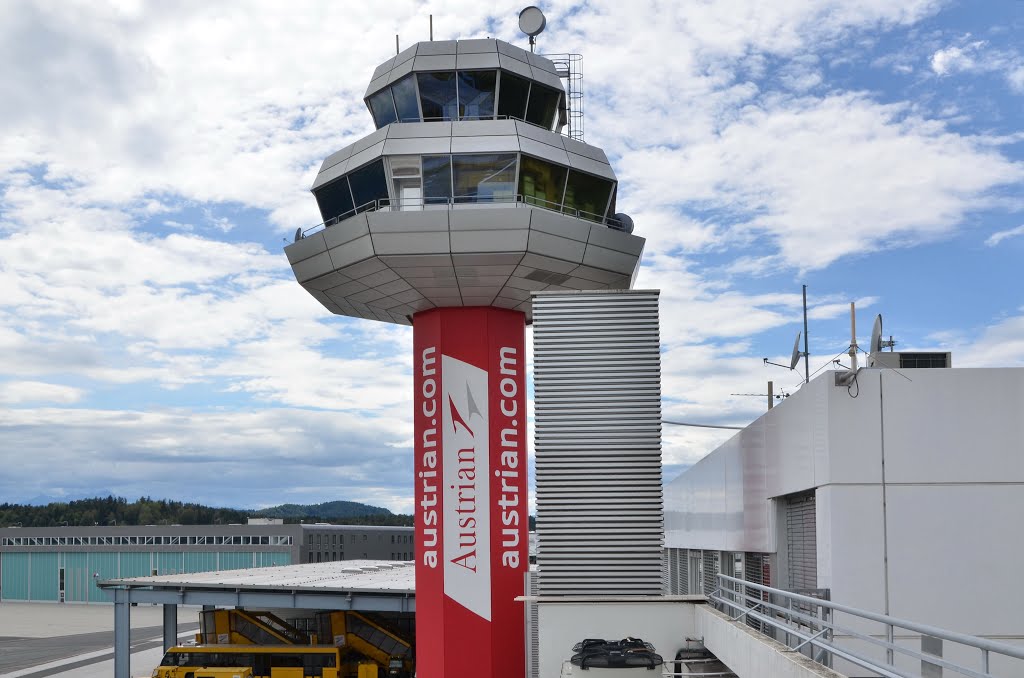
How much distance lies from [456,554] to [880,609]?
14.2m

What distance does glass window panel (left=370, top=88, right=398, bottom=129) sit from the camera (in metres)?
28.1

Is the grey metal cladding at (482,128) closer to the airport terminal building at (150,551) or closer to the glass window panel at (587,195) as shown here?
the glass window panel at (587,195)

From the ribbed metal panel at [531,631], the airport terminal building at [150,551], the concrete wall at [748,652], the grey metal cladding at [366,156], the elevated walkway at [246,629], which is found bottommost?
the airport terminal building at [150,551]

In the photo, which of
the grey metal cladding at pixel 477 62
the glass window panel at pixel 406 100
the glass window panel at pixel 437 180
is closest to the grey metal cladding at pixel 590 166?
the grey metal cladding at pixel 477 62

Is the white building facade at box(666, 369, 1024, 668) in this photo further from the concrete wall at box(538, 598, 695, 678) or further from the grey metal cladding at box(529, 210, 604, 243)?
the grey metal cladding at box(529, 210, 604, 243)

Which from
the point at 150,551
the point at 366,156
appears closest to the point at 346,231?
the point at 366,156

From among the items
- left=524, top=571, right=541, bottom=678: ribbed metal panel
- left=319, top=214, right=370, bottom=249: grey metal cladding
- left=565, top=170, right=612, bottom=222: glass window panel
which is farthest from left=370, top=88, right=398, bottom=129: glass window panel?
left=524, top=571, right=541, bottom=678: ribbed metal panel

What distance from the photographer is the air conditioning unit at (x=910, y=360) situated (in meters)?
15.6

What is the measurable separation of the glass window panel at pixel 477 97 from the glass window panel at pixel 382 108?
2024mm

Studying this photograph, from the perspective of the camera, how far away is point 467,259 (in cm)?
2562

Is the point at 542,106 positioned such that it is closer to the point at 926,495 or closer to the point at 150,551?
the point at 926,495

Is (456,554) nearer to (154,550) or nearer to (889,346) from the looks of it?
(889,346)

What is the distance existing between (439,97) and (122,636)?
22094mm

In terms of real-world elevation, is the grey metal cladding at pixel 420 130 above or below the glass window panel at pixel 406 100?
below
